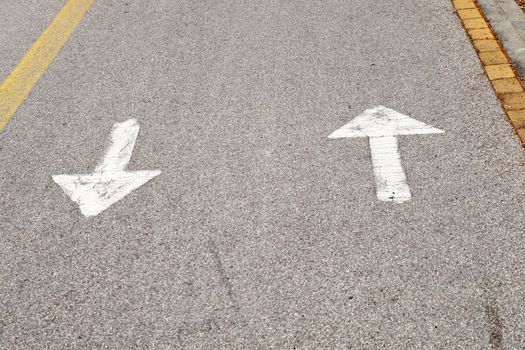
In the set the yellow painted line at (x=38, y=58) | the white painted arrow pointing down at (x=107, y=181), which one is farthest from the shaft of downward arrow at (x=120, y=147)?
the yellow painted line at (x=38, y=58)

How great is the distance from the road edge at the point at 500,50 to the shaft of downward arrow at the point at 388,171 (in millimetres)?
752

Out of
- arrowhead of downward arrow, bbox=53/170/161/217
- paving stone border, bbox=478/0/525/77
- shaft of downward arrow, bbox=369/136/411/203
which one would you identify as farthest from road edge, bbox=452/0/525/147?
arrowhead of downward arrow, bbox=53/170/161/217

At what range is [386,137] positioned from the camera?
3.89 metres

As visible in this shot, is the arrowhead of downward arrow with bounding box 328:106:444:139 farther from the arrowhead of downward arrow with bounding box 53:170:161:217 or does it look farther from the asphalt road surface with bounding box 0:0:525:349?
the arrowhead of downward arrow with bounding box 53:170:161:217

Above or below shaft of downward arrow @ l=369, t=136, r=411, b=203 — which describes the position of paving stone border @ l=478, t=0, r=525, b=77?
below

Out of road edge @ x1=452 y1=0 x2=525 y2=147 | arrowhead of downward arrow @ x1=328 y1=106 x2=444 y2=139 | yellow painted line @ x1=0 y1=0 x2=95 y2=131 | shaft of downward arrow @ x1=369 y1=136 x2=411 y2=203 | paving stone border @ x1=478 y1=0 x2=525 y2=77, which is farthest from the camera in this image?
paving stone border @ x1=478 y1=0 x2=525 y2=77

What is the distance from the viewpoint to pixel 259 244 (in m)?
3.17

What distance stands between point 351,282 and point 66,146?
204cm

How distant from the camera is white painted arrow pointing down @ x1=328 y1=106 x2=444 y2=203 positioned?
3.47 metres

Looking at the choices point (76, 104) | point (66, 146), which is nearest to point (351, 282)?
point (66, 146)

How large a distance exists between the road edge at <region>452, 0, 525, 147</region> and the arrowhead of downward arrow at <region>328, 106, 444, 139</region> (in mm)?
572

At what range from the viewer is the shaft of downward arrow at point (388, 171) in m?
3.42

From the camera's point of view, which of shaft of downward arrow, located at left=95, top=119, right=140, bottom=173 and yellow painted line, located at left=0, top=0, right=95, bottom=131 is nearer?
shaft of downward arrow, located at left=95, top=119, right=140, bottom=173

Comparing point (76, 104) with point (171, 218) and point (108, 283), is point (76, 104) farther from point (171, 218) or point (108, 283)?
point (108, 283)
